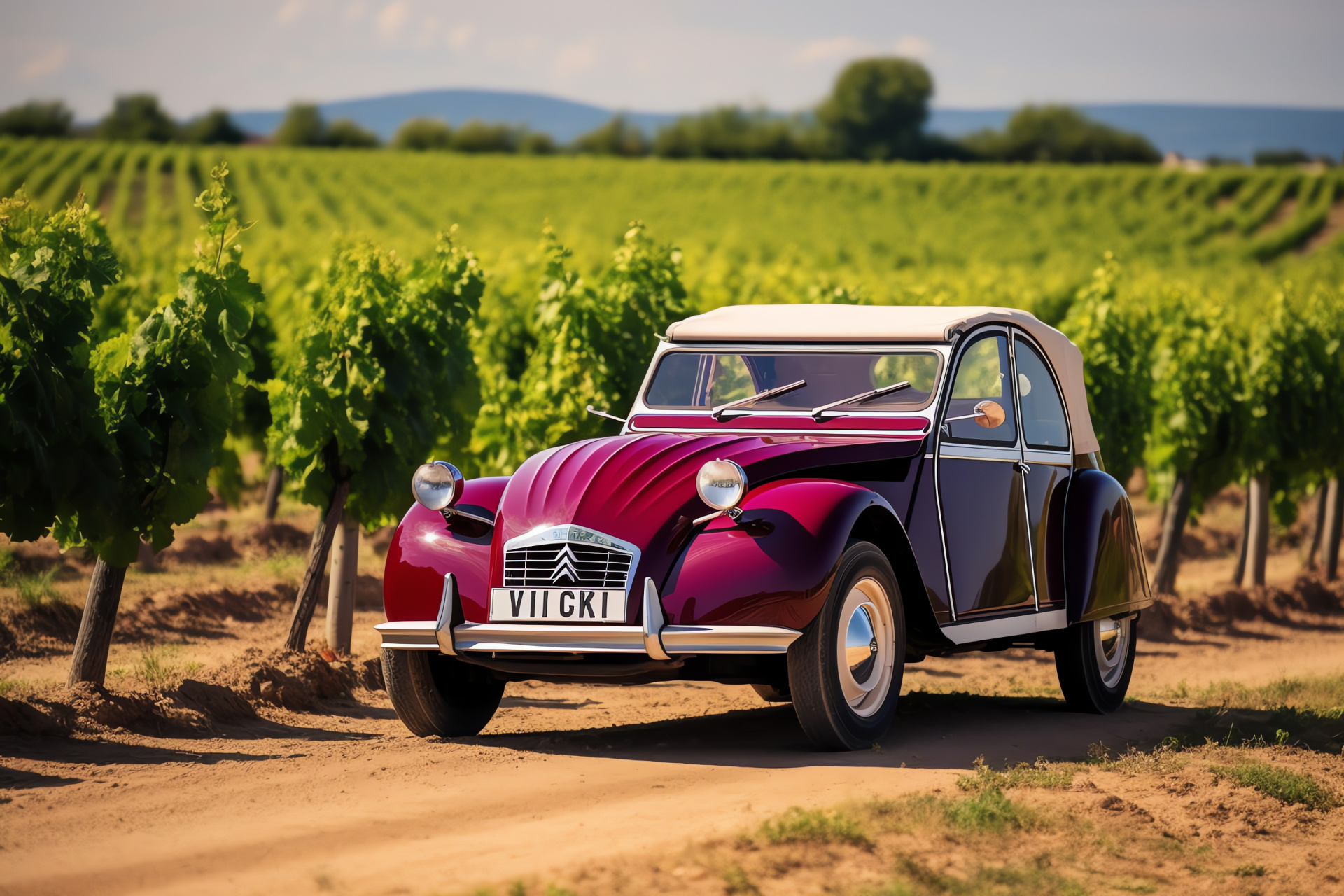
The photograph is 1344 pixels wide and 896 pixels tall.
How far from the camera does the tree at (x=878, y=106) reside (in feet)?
465

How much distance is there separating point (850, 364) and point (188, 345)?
13.3 ft

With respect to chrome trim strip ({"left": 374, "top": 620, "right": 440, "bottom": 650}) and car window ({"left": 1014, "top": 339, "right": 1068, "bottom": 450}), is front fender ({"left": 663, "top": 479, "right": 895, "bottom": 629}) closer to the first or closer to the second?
chrome trim strip ({"left": 374, "top": 620, "right": 440, "bottom": 650})

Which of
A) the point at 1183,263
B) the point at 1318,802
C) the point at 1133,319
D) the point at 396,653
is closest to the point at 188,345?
the point at 396,653

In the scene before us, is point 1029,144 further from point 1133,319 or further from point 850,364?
point 850,364

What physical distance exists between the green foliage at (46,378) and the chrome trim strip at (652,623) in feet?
11.8

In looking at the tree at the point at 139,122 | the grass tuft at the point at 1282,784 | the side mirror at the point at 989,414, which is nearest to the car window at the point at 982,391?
the side mirror at the point at 989,414

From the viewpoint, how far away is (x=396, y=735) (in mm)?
8008

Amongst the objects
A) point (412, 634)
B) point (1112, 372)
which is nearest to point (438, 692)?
point (412, 634)

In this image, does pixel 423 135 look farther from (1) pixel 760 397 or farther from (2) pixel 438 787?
(2) pixel 438 787

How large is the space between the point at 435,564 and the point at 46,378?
2.58m

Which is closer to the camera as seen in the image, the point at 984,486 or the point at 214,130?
the point at 984,486

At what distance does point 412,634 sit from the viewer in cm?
702

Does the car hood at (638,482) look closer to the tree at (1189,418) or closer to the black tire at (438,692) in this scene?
the black tire at (438,692)

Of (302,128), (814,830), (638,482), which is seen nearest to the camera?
(814,830)
